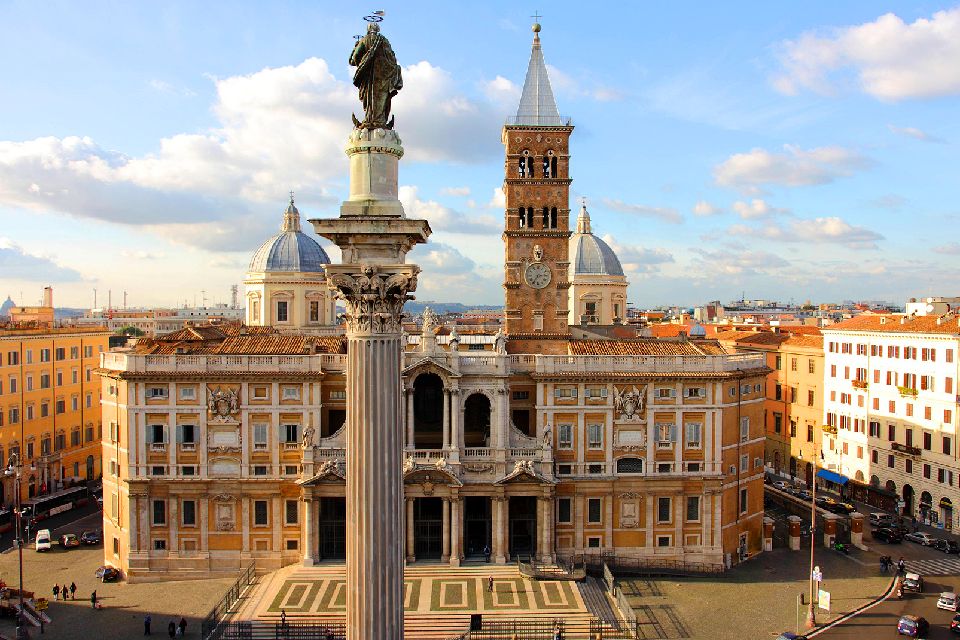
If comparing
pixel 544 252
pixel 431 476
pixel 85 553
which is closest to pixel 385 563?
pixel 431 476

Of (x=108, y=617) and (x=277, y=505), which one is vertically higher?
(x=277, y=505)

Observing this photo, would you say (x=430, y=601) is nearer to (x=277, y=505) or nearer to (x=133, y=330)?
(x=277, y=505)

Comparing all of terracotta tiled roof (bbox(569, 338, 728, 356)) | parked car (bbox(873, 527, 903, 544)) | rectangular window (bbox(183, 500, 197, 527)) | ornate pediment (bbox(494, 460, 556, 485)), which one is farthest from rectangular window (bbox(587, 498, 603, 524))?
rectangular window (bbox(183, 500, 197, 527))

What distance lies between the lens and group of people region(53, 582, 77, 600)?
47.6m

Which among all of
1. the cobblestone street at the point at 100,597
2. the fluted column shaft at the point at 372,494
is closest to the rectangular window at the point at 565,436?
the cobblestone street at the point at 100,597

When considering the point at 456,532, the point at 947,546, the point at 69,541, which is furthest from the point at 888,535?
the point at 69,541

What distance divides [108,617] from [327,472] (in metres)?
14.8

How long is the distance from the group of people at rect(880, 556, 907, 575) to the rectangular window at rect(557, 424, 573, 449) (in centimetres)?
2333

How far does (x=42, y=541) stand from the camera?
5712 centimetres

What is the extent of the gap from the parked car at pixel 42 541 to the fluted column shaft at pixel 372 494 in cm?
4969

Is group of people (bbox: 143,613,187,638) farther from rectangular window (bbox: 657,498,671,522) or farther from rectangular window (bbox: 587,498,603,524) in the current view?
rectangular window (bbox: 657,498,671,522)

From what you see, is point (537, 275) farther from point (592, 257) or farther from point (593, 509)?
point (592, 257)

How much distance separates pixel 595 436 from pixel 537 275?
14300 mm

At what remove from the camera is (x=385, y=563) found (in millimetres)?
17828
